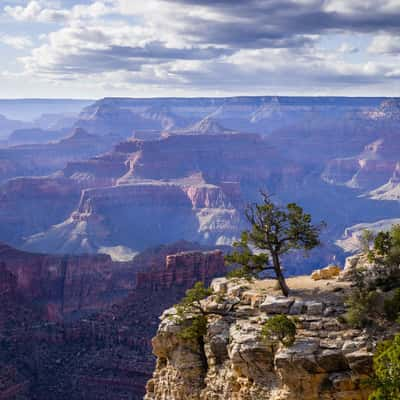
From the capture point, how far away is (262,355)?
75.5 feet

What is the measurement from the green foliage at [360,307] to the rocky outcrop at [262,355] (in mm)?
363

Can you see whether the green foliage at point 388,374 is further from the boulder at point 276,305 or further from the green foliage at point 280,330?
the boulder at point 276,305

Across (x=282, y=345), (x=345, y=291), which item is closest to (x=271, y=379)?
(x=282, y=345)

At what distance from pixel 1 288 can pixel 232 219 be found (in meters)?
108

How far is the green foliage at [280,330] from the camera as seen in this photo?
73.8 ft

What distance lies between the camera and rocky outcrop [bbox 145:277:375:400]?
22.0m

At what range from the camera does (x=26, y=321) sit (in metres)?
80.2

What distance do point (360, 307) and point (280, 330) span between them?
2826mm

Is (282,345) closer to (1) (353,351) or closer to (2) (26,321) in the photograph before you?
(1) (353,351)

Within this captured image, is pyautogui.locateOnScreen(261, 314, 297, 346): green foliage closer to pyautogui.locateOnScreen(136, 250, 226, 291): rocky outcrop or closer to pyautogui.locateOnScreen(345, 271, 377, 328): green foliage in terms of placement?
pyautogui.locateOnScreen(345, 271, 377, 328): green foliage

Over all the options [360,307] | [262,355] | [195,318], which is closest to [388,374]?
[360,307]

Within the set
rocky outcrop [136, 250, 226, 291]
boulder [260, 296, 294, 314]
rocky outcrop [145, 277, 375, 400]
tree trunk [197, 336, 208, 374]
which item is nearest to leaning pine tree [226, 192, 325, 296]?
rocky outcrop [145, 277, 375, 400]

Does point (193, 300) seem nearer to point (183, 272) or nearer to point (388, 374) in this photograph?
point (388, 374)

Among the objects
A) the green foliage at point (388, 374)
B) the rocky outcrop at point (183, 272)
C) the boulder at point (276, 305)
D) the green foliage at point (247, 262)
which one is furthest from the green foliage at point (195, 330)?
the rocky outcrop at point (183, 272)
